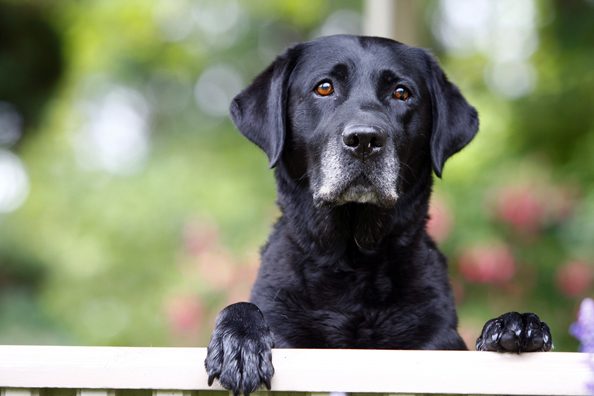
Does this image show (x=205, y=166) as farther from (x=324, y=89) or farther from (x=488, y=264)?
(x=324, y=89)

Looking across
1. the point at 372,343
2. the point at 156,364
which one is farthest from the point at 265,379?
the point at 372,343

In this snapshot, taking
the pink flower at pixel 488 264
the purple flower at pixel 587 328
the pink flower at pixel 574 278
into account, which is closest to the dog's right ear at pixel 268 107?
the purple flower at pixel 587 328

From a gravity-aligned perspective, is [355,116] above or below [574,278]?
below

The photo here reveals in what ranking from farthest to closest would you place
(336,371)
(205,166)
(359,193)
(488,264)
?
1. (205,166)
2. (488,264)
3. (359,193)
4. (336,371)

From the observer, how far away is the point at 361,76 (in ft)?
7.21

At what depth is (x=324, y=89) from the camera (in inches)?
87.0

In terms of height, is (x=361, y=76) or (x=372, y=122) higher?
(x=361, y=76)

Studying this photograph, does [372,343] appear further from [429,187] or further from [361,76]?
[361,76]

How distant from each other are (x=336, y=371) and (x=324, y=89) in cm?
122

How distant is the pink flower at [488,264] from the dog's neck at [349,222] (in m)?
1.87

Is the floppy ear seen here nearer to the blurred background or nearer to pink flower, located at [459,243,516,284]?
the blurred background

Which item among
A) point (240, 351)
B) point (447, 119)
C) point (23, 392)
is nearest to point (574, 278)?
point (447, 119)

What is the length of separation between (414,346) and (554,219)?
272 cm

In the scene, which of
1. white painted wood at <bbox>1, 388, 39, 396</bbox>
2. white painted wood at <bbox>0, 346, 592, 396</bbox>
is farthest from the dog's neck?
white painted wood at <bbox>1, 388, 39, 396</bbox>
